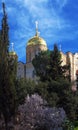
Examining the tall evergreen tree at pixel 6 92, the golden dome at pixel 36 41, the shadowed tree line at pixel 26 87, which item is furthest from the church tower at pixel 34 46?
the tall evergreen tree at pixel 6 92

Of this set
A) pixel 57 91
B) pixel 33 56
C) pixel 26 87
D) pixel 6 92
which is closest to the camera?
pixel 6 92

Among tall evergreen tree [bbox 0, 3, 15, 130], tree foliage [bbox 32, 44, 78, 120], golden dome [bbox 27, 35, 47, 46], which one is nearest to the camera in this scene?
tall evergreen tree [bbox 0, 3, 15, 130]

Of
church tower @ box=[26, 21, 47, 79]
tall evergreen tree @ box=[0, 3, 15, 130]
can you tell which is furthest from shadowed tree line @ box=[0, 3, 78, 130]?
church tower @ box=[26, 21, 47, 79]

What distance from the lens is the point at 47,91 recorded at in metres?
31.1

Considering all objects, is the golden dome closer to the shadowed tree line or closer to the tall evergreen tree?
the shadowed tree line

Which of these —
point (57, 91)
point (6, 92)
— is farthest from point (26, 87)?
point (6, 92)

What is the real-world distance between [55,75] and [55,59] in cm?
214

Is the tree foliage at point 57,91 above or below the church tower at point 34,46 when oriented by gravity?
below

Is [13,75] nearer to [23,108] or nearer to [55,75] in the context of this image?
[23,108]

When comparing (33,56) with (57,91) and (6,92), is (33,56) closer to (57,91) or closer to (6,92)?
(57,91)

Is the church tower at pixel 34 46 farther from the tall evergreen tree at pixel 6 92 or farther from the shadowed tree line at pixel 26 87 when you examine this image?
the tall evergreen tree at pixel 6 92

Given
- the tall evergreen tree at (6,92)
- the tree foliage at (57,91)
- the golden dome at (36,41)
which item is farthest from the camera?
the golden dome at (36,41)

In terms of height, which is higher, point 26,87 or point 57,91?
point 26,87

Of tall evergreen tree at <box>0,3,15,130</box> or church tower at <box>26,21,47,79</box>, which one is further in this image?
church tower at <box>26,21,47,79</box>
